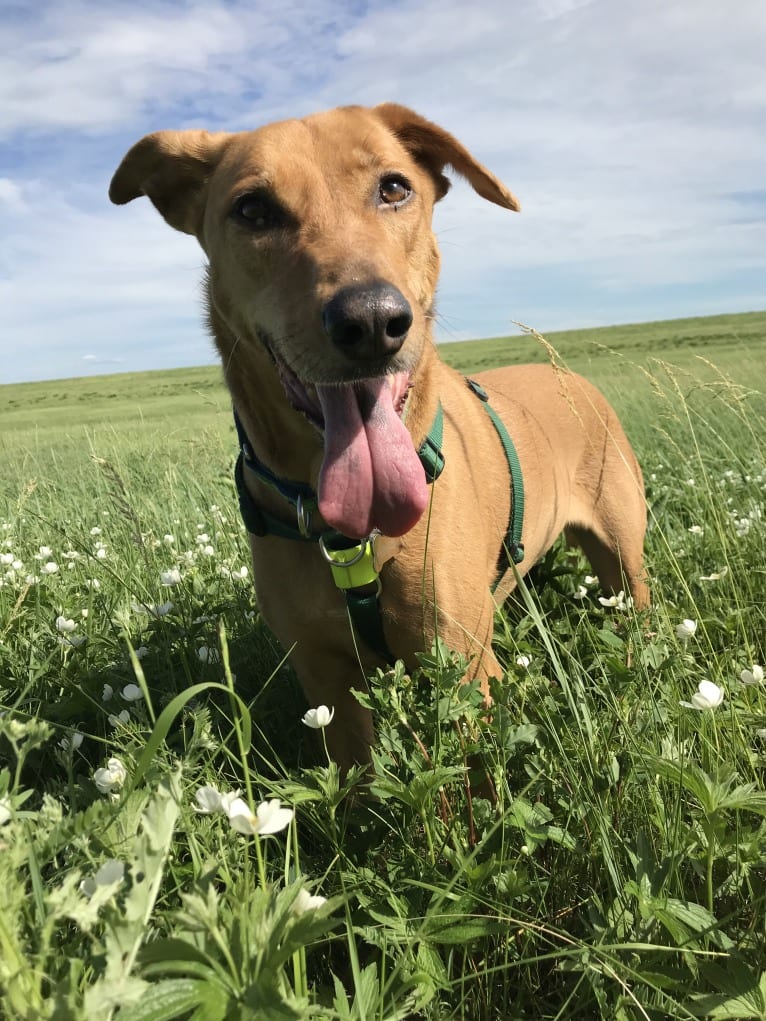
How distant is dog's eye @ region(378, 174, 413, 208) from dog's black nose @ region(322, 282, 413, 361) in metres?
0.73

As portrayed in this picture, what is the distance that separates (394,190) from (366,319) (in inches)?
34.9

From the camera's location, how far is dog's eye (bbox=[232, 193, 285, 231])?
2.48 meters

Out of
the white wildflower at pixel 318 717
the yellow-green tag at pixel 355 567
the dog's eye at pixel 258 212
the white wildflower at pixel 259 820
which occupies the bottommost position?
the white wildflower at pixel 318 717

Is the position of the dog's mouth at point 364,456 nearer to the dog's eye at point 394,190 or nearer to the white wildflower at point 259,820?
the dog's eye at point 394,190

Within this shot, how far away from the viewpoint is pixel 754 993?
1.26 meters

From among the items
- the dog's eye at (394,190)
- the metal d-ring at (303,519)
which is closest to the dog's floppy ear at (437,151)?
the dog's eye at (394,190)

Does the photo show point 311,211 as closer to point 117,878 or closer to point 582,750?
point 582,750

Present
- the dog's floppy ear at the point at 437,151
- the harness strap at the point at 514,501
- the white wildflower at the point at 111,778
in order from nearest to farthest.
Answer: the white wildflower at the point at 111,778 → the dog's floppy ear at the point at 437,151 → the harness strap at the point at 514,501

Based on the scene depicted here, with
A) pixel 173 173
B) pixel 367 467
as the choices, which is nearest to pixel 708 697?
pixel 367 467

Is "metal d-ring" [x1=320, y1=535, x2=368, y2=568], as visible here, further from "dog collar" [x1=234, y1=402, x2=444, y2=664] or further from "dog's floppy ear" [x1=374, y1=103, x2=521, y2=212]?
"dog's floppy ear" [x1=374, y1=103, x2=521, y2=212]

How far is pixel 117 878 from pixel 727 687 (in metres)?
1.94

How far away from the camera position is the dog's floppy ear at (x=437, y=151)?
2855 mm

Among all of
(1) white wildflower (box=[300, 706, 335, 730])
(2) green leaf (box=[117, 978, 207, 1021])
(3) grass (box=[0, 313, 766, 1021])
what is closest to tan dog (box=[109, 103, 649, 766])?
(3) grass (box=[0, 313, 766, 1021])

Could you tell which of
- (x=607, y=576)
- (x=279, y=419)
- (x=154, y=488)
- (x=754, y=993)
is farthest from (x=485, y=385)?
(x=154, y=488)
